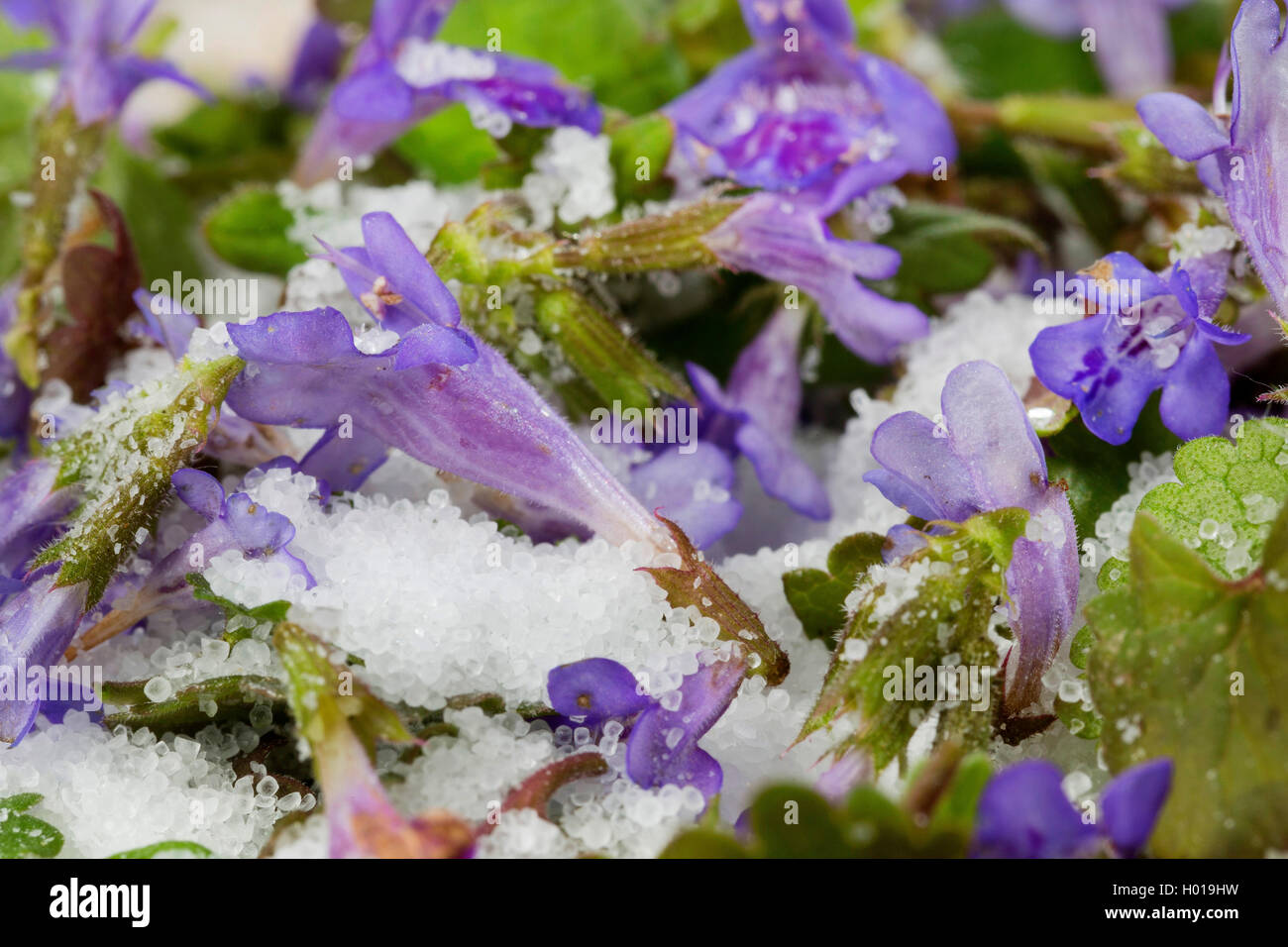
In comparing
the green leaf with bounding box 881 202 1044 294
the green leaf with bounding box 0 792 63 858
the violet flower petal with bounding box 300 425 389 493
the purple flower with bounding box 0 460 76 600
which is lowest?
the green leaf with bounding box 0 792 63 858

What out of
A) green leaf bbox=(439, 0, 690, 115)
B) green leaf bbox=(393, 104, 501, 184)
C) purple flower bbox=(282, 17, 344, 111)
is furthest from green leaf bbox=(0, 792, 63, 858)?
purple flower bbox=(282, 17, 344, 111)

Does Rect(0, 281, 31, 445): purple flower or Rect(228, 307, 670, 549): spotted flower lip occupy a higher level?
Rect(0, 281, 31, 445): purple flower

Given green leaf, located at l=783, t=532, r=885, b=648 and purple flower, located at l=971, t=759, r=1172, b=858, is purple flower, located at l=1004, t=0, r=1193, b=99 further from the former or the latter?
purple flower, located at l=971, t=759, r=1172, b=858
